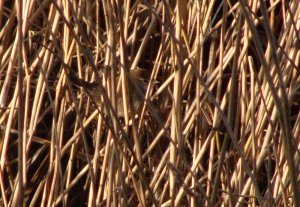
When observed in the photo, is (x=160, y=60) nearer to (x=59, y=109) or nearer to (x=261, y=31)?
(x=59, y=109)

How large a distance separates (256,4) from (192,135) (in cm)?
35

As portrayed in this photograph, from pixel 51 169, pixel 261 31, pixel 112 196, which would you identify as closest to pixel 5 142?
pixel 51 169

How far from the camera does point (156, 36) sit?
1407 mm

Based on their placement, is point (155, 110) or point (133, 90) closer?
point (155, 110)

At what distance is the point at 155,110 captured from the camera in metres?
1.00

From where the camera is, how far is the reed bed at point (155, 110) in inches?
37.6

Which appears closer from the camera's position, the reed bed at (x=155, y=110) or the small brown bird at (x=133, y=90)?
the reed bed at (x=155, y=110)

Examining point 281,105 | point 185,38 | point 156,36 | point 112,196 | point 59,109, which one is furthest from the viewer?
point 156,36

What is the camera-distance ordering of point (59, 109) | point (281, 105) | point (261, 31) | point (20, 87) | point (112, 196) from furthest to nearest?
1. point (261, 31)
2. point (59, 109)
3. point (112, 196)
4. point (20, 87)
5. point (281, 105)

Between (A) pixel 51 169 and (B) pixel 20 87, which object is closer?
(B) pixel 20 87

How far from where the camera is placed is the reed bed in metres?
0.96

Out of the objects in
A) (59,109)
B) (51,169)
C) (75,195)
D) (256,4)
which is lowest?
(75,195)

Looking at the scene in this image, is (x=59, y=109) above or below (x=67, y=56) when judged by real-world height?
below

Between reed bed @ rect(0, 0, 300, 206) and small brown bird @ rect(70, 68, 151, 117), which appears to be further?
small brown bird @ rect(70, 68, 151, 117)
